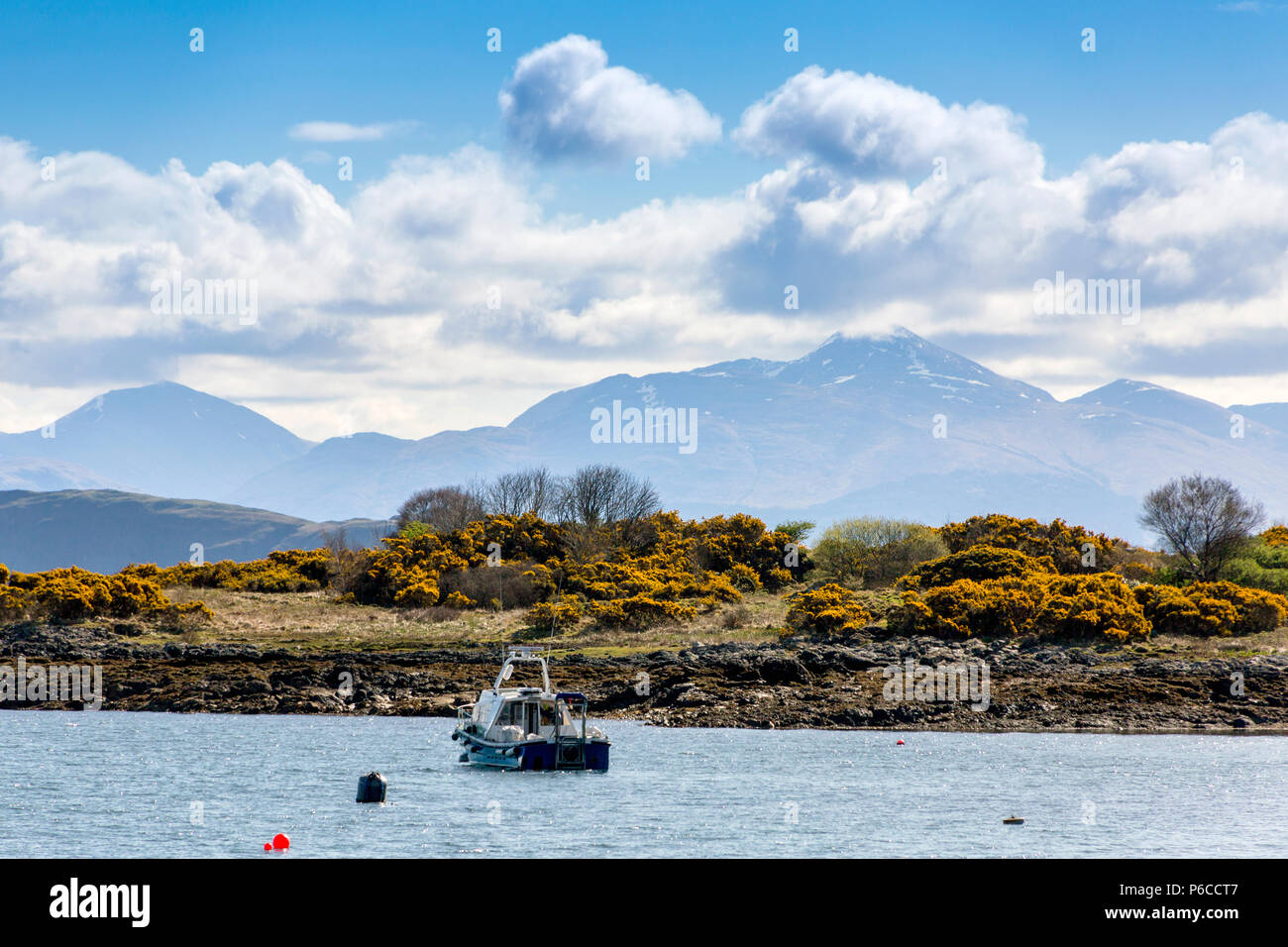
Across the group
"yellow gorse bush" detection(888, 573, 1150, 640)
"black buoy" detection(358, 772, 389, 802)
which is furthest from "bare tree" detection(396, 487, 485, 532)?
"black buoy" detection(358, 772, 389, 802)

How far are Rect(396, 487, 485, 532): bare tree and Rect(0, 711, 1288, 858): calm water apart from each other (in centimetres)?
6261

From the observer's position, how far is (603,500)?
105 m

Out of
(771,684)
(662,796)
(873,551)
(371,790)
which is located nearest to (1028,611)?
(771,684)

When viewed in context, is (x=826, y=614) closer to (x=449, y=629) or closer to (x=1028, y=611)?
(x=1028, y=611)

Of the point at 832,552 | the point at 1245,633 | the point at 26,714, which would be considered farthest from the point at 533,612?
the point at 1245,633

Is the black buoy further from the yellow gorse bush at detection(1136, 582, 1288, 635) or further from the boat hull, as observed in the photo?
the yellow gorse bush at detection(1136, 582, 1288, 635)

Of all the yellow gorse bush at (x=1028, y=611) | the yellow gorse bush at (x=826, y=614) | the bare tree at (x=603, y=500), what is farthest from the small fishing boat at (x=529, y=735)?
the bare tree at (x=603, y=500)

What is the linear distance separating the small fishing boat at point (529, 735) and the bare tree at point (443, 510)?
65.0 meters

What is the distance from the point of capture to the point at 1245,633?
207ft

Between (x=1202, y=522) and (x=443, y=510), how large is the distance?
214ft
